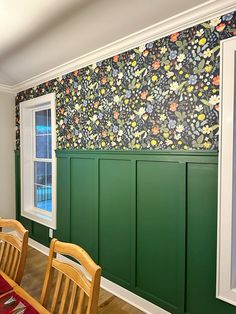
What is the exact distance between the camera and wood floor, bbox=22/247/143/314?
6.71 ft

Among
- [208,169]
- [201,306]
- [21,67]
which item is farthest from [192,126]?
[21,67]

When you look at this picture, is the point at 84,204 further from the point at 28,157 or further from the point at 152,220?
the point at 28,157

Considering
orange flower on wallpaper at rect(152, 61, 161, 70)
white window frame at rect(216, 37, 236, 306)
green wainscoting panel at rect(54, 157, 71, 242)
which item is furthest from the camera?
green wainscoting panel at rect(54, 157, 71, 242)

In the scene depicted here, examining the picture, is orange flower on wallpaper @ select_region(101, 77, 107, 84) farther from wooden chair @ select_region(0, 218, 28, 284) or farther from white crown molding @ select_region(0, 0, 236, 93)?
wooden chair @ select_region(0, 218, 28, 284)

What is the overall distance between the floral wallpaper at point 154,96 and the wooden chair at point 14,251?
1151mm

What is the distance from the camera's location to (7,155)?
3.56m

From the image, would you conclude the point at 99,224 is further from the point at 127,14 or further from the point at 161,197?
the point at 127,14

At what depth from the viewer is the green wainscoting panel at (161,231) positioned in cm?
178

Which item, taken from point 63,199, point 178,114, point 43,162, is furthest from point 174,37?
point 43,162

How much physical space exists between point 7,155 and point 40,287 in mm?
2065

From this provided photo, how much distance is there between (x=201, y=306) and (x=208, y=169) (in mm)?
1035

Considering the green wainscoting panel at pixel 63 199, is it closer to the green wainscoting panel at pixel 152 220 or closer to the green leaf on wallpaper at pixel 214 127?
the green wainscoting panel at pixel 152 220

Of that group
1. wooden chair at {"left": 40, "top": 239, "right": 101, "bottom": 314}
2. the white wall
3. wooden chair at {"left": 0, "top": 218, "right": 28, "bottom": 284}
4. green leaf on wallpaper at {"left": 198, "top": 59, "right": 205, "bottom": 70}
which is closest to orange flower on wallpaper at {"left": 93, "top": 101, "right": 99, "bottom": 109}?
green leaf on wallpaper at {"left": 198, "top": 59, "right": 205, "bottom": 70}

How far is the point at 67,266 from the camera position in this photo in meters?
1.15
